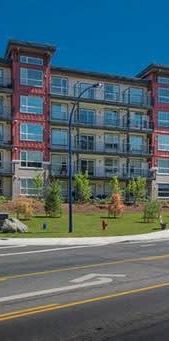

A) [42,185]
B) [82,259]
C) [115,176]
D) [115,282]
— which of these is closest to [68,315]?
[115,282]

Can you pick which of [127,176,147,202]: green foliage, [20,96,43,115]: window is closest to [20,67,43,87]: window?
[20,96,43,115]: window

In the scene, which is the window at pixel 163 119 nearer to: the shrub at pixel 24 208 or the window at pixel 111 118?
the window at pixel 111 118

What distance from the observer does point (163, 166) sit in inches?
2936

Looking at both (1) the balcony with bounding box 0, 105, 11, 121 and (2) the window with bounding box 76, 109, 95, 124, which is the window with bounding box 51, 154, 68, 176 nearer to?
(2) the window with bounding box 76, 109, 95, 124

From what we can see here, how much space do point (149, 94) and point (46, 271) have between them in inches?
2402

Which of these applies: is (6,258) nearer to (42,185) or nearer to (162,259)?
(162,259)

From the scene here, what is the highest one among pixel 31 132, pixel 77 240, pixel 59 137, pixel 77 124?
pixel 77 124

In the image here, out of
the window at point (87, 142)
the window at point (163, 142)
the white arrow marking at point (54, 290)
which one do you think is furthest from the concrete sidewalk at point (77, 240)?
the window at point (163, 142)

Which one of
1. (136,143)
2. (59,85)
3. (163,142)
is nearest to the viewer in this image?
(59,85)

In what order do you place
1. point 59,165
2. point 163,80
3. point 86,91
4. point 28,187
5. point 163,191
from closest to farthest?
point 28,187 < point 59,165 < point 86,91 < point 163,191 < point 163,80

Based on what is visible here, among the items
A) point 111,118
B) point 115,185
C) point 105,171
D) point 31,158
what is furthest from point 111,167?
point 115,185

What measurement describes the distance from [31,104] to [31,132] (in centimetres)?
316

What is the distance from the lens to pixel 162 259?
18500 millimetres

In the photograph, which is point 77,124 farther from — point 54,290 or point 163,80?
point 54,290
